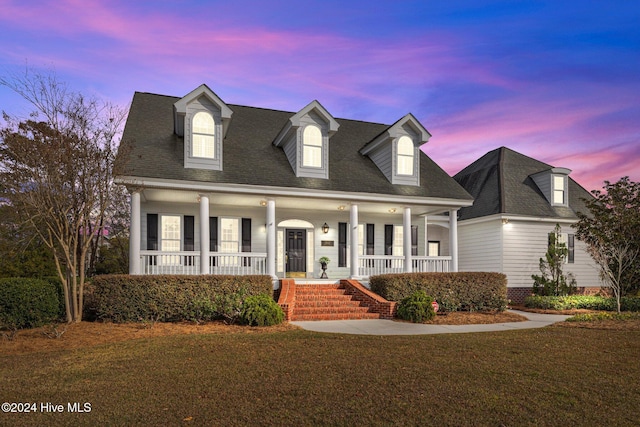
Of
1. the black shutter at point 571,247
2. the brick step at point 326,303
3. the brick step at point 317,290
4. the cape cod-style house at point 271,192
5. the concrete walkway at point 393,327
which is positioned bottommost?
the concrete walkway at point 393,327

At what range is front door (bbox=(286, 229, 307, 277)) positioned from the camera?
18094 mm

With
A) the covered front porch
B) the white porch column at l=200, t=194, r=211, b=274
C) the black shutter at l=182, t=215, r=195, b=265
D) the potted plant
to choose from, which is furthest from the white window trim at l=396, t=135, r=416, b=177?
the black shutter at l=182, t=215, r=195, b=265

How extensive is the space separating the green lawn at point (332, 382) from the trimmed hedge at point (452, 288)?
5.06 m

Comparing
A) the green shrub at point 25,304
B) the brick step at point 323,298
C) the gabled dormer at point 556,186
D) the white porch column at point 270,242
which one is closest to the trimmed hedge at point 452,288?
the brick step at point 323,298

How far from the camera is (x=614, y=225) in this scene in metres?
15.7

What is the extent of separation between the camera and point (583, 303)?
17.0 m

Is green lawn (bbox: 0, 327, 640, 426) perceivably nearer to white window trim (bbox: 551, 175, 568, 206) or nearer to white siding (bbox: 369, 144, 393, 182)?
white siding (bbox: 369, 144, 393, 182)

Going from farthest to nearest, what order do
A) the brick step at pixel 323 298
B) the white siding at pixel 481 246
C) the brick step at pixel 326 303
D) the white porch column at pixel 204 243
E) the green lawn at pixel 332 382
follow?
the white siding at pixel 481 246 < the white porch column at pixel 204 243 < the brick step at pixel 323 298 < the brick step at pixel 326 303 < the green lawn at pixel 332 382

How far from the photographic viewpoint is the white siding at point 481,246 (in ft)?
64.4

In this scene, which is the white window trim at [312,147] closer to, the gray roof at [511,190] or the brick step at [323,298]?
the brick step at [323,298]

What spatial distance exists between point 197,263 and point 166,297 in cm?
287

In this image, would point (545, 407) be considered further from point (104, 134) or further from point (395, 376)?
point (104, 134)

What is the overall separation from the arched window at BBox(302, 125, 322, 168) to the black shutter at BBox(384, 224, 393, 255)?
5.07 metres

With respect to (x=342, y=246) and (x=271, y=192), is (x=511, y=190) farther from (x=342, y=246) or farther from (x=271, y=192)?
(x=271, y=192)
